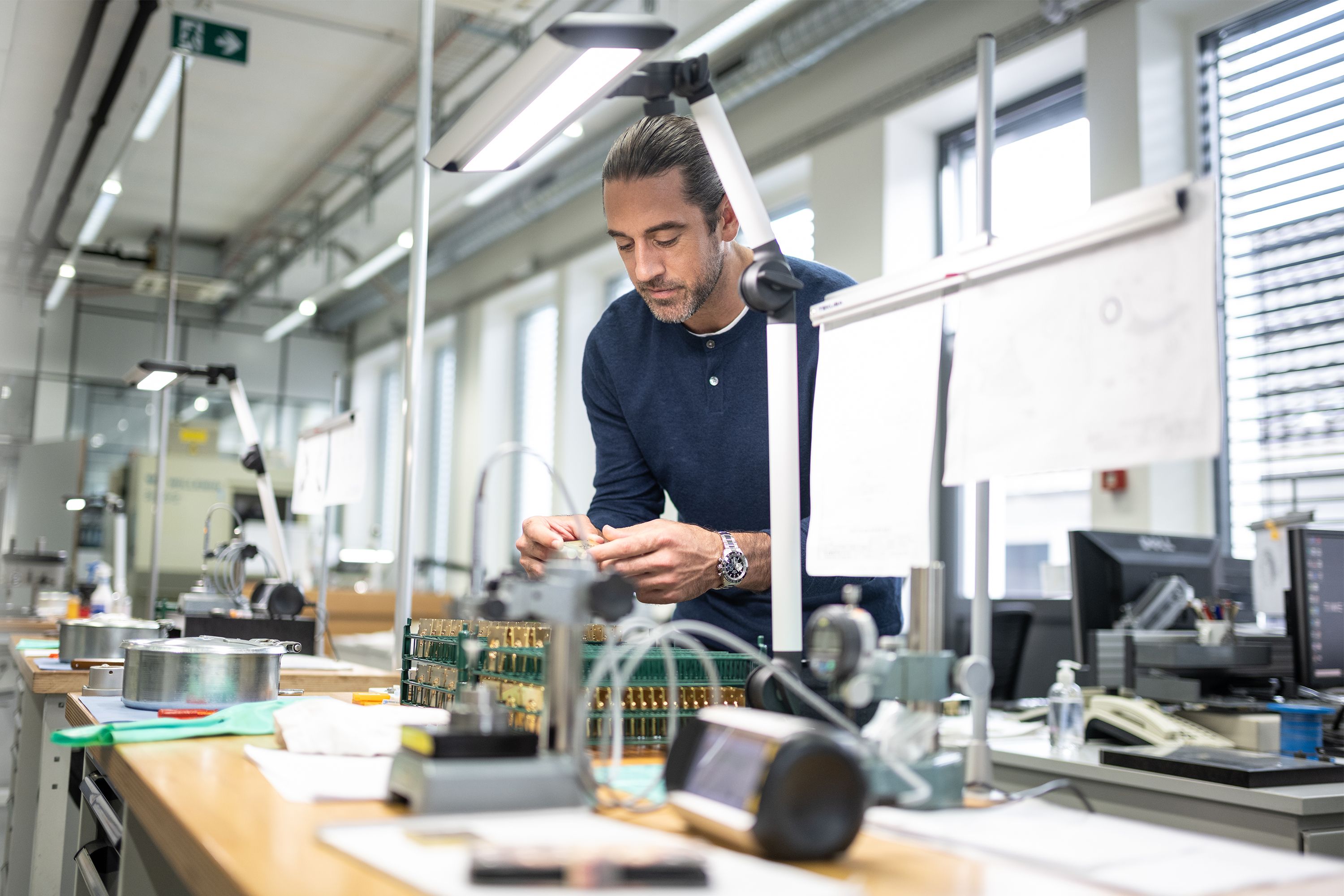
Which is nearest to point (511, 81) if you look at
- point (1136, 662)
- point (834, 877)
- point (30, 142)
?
point (834, 877)

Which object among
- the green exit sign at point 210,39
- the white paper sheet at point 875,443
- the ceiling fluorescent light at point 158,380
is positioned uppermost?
the green exit sign at point 210,39

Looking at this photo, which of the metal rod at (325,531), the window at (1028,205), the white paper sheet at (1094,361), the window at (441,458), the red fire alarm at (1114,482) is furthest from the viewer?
the window at (441,458)

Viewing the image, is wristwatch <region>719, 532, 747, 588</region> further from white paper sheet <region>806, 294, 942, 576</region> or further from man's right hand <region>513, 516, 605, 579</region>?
white paper sheet <region>806, 294, 942, 576</region>

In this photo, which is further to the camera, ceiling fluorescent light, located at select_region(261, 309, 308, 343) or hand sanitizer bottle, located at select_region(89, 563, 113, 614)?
ceiling fluorescent light, located at select_region(261, 309, 308, 343)

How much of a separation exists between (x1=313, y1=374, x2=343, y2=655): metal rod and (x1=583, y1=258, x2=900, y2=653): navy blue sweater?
3.57 feet

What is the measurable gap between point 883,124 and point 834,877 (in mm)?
4764

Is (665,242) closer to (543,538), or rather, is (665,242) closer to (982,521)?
(543,538)

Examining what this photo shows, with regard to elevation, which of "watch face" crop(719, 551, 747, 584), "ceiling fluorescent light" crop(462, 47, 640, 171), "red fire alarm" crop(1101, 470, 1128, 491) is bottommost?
"watch face" crop(719, 551, 747, 584)

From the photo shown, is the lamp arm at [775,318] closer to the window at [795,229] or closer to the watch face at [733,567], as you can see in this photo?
the watch face at [733,567]

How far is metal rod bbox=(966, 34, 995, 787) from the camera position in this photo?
3.17 ft

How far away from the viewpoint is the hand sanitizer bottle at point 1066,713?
2.53 m

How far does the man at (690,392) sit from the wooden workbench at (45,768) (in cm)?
57

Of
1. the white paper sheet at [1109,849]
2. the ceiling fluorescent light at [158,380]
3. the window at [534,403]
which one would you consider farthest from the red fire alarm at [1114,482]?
the window at [534,403]

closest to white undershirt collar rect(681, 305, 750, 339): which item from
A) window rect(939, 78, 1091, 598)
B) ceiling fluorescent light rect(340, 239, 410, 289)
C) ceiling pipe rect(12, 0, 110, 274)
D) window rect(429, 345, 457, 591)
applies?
window rect(939, 78, 1091, 598)
